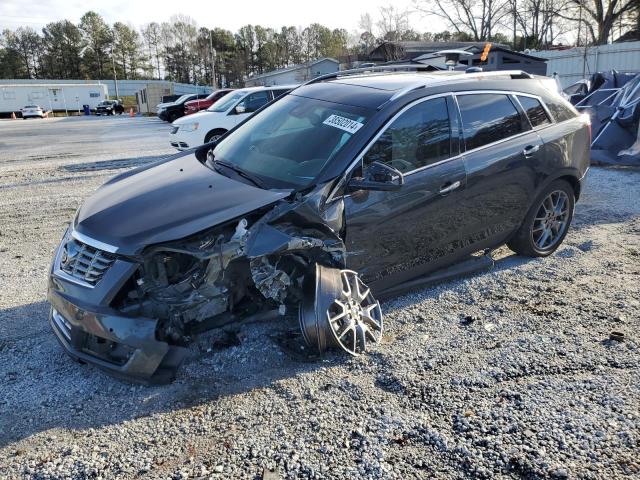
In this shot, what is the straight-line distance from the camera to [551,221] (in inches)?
208

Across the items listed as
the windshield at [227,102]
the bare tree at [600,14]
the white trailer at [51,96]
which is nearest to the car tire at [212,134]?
the windshield at [227,102]

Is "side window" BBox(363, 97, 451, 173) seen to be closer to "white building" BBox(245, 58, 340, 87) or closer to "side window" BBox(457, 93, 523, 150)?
"side window" BBox(457, 93, 523, 150)

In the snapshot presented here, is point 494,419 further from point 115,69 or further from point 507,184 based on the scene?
point 115,69

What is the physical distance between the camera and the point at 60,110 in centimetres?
5966

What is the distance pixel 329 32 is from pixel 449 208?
9714 cm

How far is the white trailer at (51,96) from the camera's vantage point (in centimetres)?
5459

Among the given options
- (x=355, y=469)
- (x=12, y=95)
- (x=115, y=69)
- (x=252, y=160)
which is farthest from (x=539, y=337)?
(x=115, y=69)

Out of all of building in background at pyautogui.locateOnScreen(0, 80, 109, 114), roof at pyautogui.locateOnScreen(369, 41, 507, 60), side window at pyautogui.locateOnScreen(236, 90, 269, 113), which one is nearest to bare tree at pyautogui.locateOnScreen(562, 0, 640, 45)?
roof at pyautogui.locateOnScreen(369, 41, 507, 60)

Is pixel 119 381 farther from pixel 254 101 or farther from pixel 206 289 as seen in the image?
pixel 254 101

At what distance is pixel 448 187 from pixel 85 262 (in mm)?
2696

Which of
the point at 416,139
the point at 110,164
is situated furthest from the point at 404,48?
the point at 416,139

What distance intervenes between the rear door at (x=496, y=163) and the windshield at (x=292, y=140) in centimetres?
105

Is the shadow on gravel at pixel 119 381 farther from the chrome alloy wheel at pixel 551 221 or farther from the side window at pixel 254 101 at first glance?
the side window at pixel 254 101

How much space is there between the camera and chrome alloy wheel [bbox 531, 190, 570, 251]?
5141 millimetres
